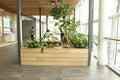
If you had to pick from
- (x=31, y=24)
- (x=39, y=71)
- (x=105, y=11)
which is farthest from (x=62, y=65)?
(x=31, y=24)

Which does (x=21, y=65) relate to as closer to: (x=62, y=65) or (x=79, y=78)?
(x=62, y=65)

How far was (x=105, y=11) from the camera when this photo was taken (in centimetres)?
564

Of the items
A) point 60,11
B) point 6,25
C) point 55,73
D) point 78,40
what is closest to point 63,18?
point 60,11

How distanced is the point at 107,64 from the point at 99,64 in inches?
10.1

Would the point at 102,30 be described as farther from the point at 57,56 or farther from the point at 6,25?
the point at 6,25

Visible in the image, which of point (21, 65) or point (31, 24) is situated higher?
point (31, 24)

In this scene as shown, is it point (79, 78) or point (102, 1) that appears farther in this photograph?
point (102, 1)

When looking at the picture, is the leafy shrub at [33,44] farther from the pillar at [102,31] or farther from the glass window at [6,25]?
the glass window at [6,25]

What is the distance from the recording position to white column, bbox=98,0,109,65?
5629mm

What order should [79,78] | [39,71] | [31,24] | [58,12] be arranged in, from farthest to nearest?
[31,24]
[58,12]
[39,71]
[79,78]

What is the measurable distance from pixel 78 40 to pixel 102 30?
2.89ft

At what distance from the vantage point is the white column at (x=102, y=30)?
5629 millimetres

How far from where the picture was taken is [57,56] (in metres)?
5.57

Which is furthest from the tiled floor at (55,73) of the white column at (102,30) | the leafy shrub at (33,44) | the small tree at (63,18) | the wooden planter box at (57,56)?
the small tree at (63,18)
